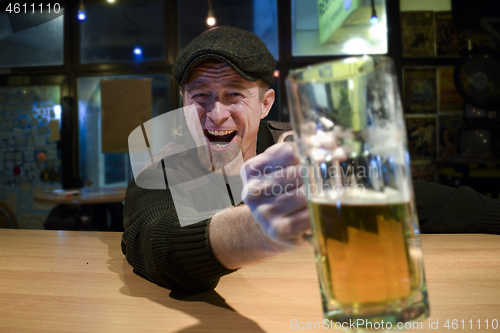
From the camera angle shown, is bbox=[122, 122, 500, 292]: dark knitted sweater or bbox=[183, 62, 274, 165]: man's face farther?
bbox=[183, 62, 274, 165]: man's face

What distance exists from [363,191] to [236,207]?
0.29m

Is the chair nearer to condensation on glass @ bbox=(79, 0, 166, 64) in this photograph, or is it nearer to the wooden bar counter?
the wooden bar counter

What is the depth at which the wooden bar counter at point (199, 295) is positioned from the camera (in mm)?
532

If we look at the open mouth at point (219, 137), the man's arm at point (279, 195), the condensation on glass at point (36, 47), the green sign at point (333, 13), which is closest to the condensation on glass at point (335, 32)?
the green sign at point (333, 13)

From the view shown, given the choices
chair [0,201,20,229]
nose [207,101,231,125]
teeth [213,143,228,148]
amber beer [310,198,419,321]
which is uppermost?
nose [207,101,231,125]

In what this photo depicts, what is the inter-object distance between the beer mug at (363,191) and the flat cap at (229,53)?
786 millimetres

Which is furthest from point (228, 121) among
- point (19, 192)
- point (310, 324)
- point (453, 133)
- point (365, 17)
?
point (19, 192)

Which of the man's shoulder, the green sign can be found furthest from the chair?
the green sign

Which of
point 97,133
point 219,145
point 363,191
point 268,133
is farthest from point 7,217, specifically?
point 97,133

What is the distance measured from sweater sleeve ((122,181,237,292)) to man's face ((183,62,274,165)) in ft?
1.77

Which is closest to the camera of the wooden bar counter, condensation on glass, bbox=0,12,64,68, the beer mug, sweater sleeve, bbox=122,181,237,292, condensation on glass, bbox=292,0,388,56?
the beer mug

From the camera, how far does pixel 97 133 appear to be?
4324 millimetres

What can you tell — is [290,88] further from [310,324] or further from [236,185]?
[236,185]

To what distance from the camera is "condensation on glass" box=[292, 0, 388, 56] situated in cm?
369
